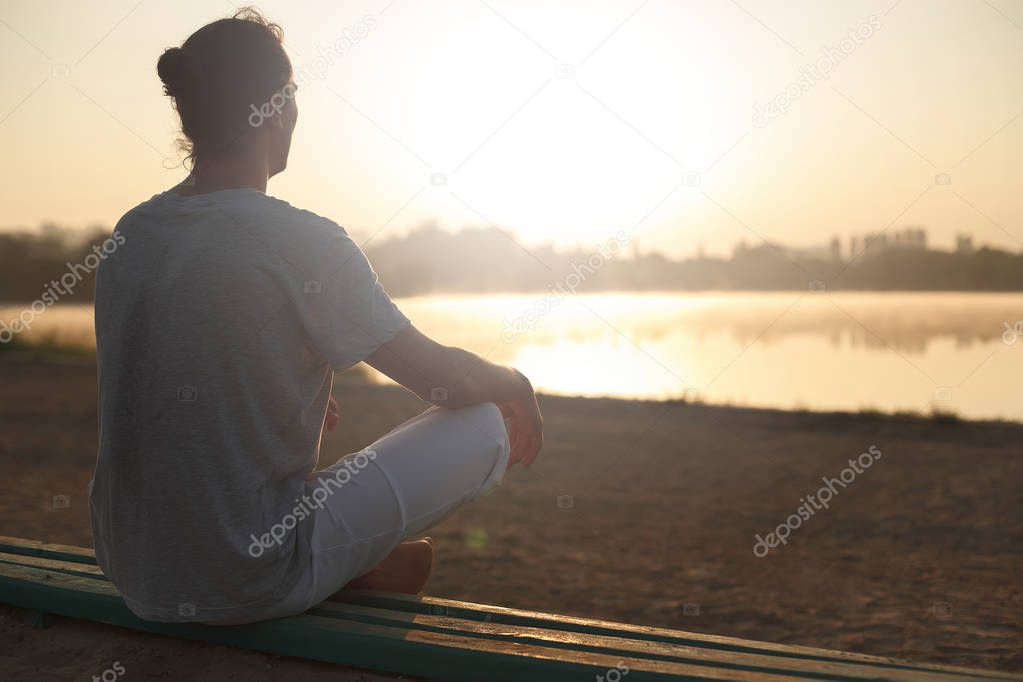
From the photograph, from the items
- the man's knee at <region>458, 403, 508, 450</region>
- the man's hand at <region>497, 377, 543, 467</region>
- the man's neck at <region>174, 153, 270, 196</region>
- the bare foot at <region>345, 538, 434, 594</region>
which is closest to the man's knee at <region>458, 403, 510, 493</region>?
the man's knee at <region>458, 403, 508, 450</region>

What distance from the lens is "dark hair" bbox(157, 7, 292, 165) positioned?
1.70 metres

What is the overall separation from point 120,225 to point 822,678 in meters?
1.64

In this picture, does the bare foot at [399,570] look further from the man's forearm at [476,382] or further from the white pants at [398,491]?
the man's forearm at [476,382]

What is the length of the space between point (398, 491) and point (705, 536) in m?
3.13

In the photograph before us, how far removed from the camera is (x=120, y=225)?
5.66 ft

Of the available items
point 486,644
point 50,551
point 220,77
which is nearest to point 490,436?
point 486,644

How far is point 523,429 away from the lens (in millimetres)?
2033

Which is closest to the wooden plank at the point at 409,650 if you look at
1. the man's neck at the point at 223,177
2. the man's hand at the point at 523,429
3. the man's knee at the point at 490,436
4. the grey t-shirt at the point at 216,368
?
the grey t-shirt at the point at 216,368

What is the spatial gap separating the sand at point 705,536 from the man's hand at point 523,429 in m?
0.63

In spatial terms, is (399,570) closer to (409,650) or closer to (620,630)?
(409,650)

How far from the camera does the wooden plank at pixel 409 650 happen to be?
156 cm

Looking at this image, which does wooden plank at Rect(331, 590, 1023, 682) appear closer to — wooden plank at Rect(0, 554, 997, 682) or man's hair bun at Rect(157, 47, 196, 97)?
wooden plank at Rect(0, 554, 997, 682)

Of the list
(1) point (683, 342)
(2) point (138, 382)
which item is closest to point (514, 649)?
(2) point (138, 382)

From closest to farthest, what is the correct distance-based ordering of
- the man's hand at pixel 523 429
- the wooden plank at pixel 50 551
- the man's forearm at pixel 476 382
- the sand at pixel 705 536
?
the man's forearm at pixel 476 382 → the man's hand at pixel 523 429 → the wooden plank at pixel 50 551 → the sand at pixel 705 536
